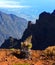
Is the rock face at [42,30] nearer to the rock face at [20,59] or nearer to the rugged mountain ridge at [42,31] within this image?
the rugged mountain ridge at [42,31]

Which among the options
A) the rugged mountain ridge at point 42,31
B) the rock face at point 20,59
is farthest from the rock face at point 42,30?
the rock face at point 20,59

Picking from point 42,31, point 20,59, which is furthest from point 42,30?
point 20,59

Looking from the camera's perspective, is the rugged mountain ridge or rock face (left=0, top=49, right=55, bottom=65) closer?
rock face (left=0, top=49, right=55, bottom=65)

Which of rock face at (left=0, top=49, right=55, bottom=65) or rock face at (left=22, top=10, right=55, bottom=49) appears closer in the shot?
rock face at (left=0, top=49, right=55, bottom=65)

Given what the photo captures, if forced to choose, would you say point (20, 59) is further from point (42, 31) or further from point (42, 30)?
point (42, 30)

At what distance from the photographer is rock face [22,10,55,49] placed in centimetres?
14219

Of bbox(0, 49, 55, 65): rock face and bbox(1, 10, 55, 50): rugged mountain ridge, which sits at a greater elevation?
bbox(1, 10, 55, 50): rugged mountain ridge

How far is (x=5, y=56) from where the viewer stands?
74.3 feet

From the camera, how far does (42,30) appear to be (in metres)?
153

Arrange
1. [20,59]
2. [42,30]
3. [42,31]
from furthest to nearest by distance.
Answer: [42,30] < [42,31] < [20,59]

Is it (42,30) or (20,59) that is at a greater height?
(42,30)

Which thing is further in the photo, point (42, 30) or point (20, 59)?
point (42, 30)

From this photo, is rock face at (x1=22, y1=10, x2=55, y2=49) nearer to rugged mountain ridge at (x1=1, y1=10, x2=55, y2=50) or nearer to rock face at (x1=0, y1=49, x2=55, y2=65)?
rugged mountain ridge at (x1=1, y1=10, x2=55, y2=50)

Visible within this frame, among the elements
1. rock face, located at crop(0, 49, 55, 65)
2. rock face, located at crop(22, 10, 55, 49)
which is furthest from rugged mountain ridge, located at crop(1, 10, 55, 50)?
rock face, located at crop(0, 49, 55, 65)
